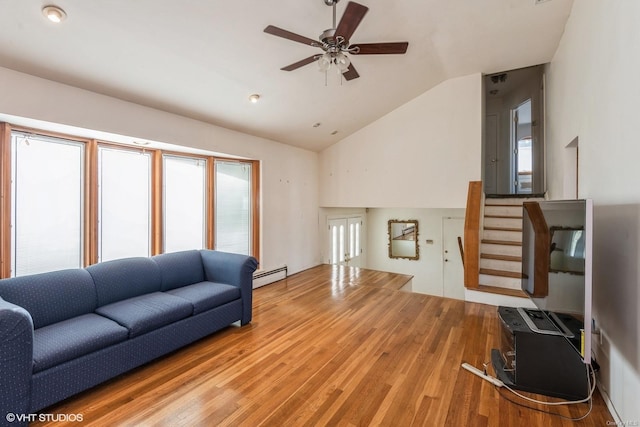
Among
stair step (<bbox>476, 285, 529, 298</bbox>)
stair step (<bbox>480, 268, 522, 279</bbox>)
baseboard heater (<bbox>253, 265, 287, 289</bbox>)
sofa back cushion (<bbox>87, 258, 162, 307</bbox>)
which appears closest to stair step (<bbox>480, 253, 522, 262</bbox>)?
stair step (<bbox>480, 268, 522, 279</bbox>)

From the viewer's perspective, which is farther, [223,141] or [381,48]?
[223,141]

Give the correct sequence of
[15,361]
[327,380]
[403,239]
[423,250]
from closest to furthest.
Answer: [15,361] < [327,380] < [423,250] < [403,239]

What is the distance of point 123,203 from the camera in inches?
144

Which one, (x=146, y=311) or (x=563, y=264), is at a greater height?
(x=563, y=264)

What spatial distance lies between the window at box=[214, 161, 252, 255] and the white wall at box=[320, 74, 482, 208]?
6.84ft

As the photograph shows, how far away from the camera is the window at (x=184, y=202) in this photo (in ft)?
13.6

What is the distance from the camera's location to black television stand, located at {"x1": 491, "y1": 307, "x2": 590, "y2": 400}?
216 centimetres

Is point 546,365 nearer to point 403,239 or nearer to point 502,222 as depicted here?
point 502,222

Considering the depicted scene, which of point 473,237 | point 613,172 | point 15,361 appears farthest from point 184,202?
point 613,172

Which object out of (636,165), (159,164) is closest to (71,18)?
(159,164)

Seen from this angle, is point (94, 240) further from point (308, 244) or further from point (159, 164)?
point (308, 244)

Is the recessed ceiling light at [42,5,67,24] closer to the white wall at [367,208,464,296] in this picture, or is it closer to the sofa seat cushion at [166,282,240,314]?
the sofa seat cushion at [166,282,240,314]

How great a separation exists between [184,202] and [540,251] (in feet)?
14.0

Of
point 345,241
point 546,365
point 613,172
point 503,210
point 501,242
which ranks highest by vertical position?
point 613,172
